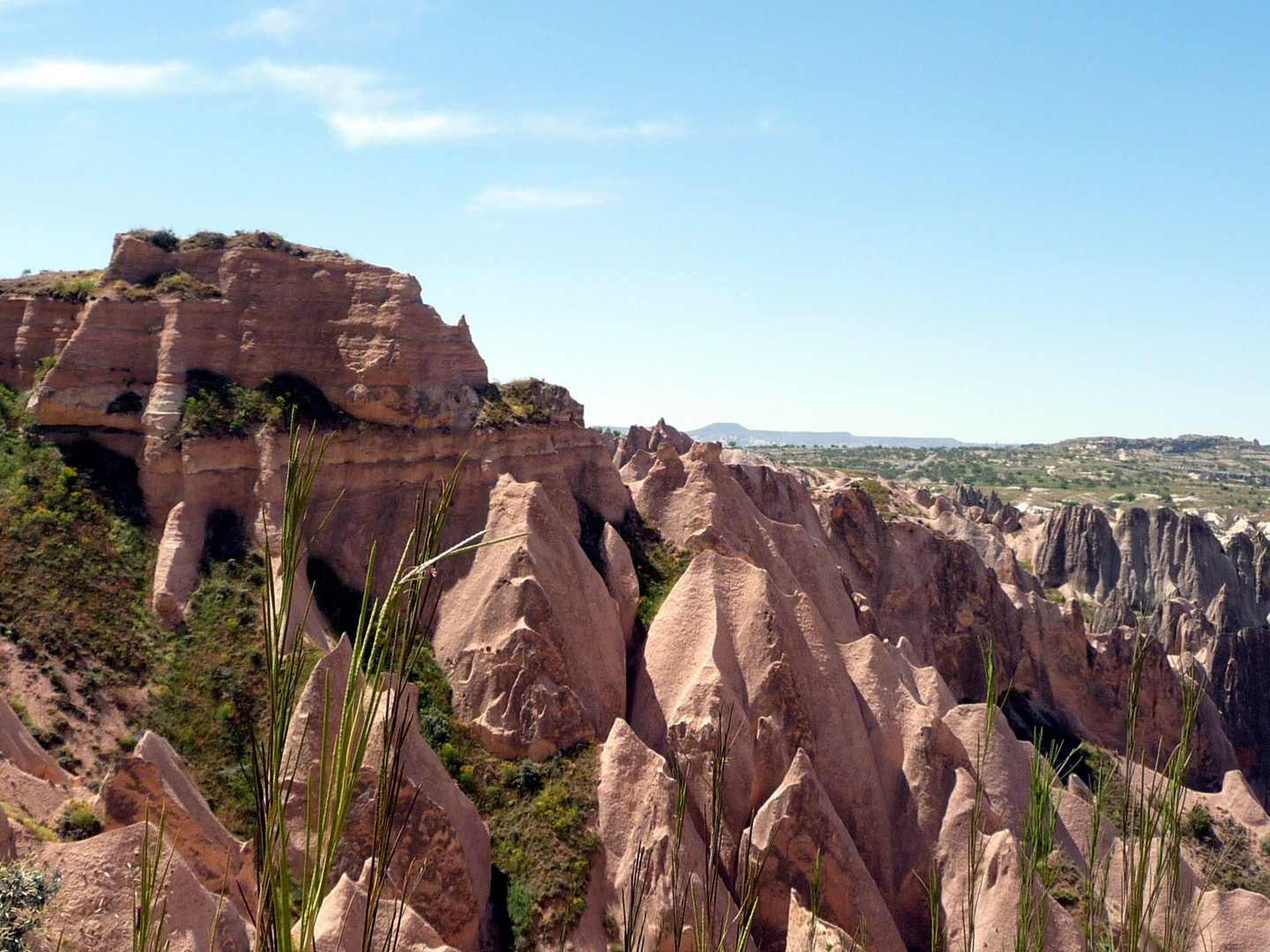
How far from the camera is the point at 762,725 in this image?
Result: 101 ft

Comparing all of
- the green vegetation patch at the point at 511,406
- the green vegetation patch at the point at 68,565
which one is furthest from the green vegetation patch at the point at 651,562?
the green vegetation patch at the point at 68,565

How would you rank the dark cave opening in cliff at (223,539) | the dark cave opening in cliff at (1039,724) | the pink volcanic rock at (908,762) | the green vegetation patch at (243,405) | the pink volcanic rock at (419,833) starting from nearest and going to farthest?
the pink volcanic rock at (419,833) < the pink volcanic rock at (908,762) < the dark cave opening in cliff at (223,539) < the green vegetation patch at (243,405) < the dark cave opening in cliff at (1039,724)

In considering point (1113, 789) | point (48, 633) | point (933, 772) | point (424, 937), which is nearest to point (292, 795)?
point (424, 937)

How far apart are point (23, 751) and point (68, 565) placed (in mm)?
10451

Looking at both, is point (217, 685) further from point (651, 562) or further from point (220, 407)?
point (651, 562)

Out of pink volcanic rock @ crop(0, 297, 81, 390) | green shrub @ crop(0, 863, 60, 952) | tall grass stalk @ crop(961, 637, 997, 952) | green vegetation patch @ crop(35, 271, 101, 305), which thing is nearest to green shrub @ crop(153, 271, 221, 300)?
green vegetation patch @ crop(35, 271, 101, 305)

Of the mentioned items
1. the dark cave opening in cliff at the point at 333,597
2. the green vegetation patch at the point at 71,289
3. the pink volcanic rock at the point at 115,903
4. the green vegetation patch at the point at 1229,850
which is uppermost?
the green vegetation patch at the point at 71,289

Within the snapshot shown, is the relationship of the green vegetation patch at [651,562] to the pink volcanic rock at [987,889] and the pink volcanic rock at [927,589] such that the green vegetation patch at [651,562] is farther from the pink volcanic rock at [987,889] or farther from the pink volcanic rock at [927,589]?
the pink volcanic rock at [927,589]

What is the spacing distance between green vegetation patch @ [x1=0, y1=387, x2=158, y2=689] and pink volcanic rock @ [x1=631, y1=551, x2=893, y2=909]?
54.7ft

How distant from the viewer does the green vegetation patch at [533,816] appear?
87.1 feet

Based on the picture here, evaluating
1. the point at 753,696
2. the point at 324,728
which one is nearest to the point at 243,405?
the point at 753,696

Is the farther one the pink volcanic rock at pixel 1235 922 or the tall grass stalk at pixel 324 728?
the pink volcanic rock at pixel 1235 922

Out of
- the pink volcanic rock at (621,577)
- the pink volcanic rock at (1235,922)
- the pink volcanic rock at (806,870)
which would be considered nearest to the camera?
the pink volcanic rock at (806,870)

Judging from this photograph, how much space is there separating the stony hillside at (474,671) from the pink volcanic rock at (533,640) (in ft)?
0.43
